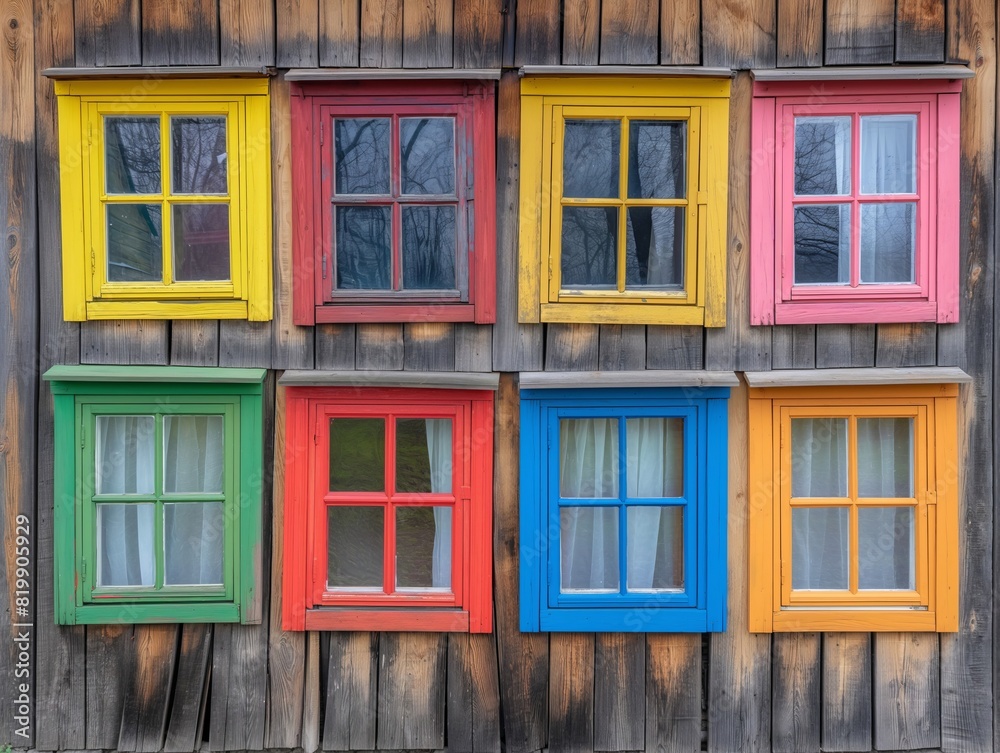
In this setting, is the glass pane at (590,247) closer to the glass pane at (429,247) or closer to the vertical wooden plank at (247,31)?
the glass pane at (429,247)

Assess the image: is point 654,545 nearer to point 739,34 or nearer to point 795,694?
point 795,694

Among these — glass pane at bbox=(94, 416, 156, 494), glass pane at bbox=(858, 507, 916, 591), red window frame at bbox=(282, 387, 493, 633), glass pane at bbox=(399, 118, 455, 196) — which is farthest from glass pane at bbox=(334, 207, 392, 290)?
glass pane at bbox=(858, 507, 916, 591)

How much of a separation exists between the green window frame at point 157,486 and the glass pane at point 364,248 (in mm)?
730

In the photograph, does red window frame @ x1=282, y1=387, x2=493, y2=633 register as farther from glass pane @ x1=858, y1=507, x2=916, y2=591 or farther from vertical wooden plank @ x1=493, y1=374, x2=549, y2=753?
glass pane @ x1=858, y1=507, x2=916, y2=591

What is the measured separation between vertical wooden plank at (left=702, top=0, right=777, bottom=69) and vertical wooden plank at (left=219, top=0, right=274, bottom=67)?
2309mm

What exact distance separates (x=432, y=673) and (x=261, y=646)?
937 mm

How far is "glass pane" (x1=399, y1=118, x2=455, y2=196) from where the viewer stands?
12.3 ft

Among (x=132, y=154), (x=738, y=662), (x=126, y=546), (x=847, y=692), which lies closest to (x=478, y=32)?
(x=132, y=154)

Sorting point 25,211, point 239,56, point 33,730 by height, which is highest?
point 239,56

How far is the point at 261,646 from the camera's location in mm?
3799

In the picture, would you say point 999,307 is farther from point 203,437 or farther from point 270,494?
point 203,437

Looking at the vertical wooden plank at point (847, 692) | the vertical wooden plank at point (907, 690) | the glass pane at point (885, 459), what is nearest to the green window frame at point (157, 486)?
the vertical wooden plank at point (847, 692)

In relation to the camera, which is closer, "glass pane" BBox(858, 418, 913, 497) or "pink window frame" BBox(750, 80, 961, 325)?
"pink window frame" BBox(750, 80, 961, 325)

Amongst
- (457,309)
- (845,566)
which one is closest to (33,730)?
(457,309)
